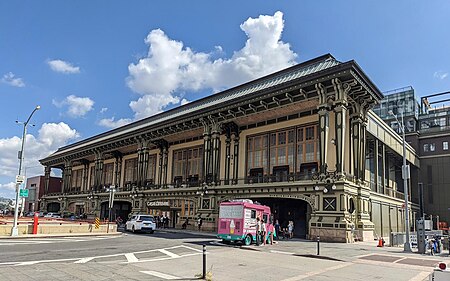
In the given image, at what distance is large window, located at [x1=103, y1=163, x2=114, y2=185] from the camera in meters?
65.4

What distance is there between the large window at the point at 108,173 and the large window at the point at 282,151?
107ft

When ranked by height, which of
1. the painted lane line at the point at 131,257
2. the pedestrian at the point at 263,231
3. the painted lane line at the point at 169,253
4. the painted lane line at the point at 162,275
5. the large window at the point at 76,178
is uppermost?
the large window at the point at 76,178

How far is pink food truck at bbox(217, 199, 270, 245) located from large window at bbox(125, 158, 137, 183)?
117 feet

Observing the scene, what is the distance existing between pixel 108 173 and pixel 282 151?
127ft

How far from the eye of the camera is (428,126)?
68812 millimetres

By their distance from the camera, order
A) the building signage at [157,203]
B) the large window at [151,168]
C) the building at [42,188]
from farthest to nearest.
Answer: the building at [42,188], the large window at [151,168], the building signage at [157,203]

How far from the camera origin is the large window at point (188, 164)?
4825 centimetres

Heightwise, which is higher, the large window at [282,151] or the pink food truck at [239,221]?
the large window at [282,151]

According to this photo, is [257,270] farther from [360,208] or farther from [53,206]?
[53,206]

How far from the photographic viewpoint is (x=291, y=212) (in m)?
38.8

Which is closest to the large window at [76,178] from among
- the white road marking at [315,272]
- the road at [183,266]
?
the road at [183,266]

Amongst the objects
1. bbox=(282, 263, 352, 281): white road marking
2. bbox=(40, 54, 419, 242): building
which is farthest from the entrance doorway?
bbox=(282, 263, 352, 281): white road marking

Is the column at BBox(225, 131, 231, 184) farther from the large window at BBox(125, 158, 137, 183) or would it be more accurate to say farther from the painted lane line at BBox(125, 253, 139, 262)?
the painted lane line at BBox(125, 253, 139, 262)

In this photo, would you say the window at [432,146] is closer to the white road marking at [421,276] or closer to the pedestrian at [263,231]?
the pedestrian at [263,231]
